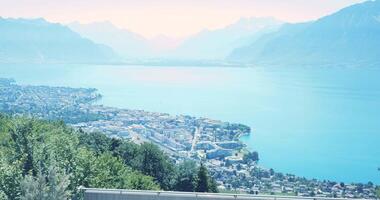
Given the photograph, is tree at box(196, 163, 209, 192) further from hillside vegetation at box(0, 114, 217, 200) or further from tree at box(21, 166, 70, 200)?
tree at box(21, 166, 70, 200)

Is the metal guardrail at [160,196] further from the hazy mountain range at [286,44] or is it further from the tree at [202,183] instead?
the hazy mountain range at [286,44]

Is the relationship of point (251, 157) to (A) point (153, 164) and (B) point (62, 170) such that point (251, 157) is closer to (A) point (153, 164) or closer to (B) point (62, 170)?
(A) point (153, 164)

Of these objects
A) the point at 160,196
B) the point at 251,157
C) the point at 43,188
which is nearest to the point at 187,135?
the point at 251,157

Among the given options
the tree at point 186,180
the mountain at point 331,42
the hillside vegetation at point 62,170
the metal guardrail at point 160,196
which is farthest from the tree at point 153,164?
the mountain at point 331,42

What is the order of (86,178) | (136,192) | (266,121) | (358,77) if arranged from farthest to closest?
(358,77) < (266,121) < (86,178) < (136,192)

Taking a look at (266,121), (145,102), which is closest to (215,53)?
(145,102)

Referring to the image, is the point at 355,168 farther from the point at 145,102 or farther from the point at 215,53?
the point at 215,53
